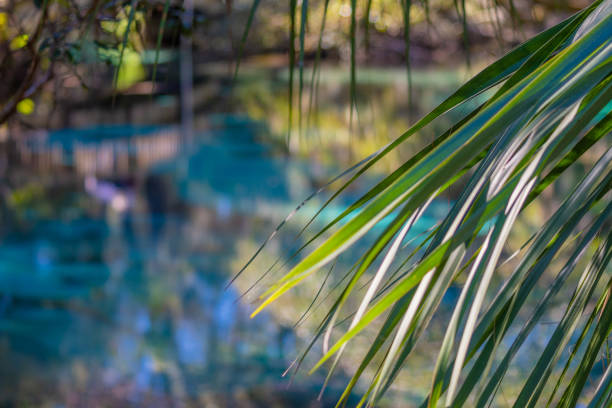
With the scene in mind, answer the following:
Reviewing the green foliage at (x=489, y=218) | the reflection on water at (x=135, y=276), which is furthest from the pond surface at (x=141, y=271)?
the green foliage at (x=489, y=218)

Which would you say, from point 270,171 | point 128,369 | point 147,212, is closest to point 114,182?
point 147,212

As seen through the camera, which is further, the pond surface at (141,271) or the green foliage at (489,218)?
the pond surface at (141,271)

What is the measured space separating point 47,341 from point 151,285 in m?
0.93

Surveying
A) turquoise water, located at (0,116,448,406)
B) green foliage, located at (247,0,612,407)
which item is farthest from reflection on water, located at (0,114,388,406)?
green foliage, located at (247,0,612,407)

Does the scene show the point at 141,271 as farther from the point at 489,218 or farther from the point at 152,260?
the point at 489,218

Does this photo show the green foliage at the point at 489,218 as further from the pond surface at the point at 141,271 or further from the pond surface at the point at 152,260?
the pond surface at the point at 141,271

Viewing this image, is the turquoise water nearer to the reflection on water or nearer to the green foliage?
the reflection on water

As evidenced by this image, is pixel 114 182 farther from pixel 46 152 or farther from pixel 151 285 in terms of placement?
pixel 151 285

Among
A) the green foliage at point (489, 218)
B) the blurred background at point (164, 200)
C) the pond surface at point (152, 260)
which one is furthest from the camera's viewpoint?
the pond surface at point (152, 260)

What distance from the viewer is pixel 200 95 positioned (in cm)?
1209

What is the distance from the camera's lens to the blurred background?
125 centimetres

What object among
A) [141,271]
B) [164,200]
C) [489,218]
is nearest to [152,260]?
[141,271]

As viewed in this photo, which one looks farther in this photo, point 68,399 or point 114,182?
point 114,182

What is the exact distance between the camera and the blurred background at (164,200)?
1246mm
